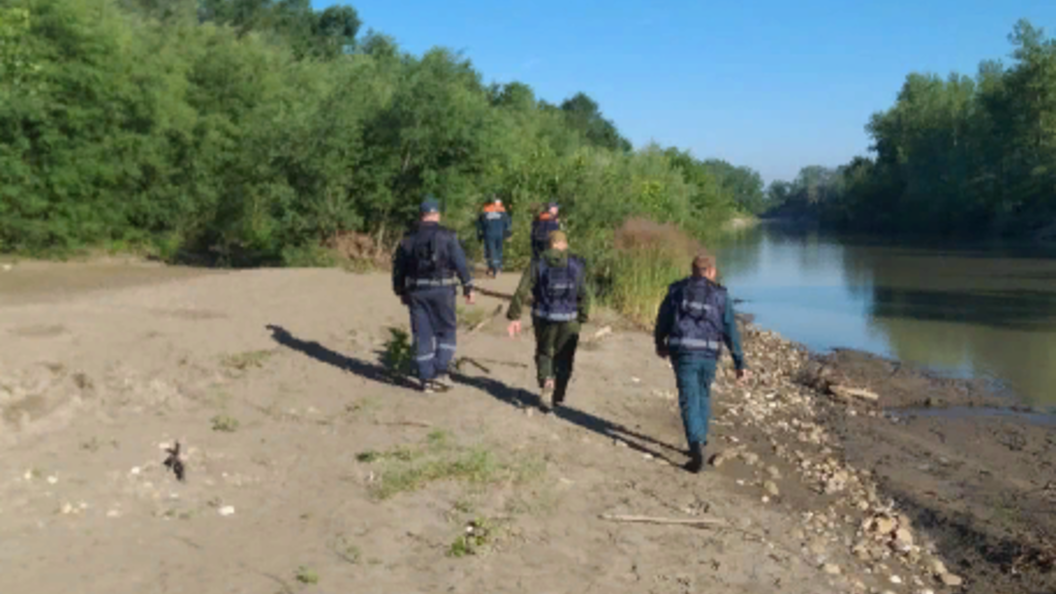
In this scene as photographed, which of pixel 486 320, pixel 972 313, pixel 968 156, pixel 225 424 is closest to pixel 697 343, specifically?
pixel 225 424

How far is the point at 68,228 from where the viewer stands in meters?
19.5

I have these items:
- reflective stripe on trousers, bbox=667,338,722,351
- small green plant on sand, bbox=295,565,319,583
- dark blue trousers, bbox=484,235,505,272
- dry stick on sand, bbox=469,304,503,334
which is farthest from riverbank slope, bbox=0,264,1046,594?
dark blue trousers, bbox=484,235,505,272

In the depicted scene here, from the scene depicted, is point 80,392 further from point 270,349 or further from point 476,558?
point 476,558

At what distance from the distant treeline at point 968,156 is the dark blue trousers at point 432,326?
51.0 metres

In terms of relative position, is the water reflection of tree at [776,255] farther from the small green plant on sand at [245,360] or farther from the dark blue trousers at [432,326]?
the small green plant on sand at [245,360]

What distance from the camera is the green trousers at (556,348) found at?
29.3ft

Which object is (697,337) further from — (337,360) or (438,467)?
(337,360)

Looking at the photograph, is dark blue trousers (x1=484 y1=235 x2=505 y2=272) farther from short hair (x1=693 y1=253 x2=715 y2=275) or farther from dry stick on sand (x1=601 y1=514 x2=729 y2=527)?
dry stick on sand (x1=601 y1=514 x2=729 y2=527)

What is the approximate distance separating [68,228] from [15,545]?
1596cm

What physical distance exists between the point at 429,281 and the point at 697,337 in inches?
103

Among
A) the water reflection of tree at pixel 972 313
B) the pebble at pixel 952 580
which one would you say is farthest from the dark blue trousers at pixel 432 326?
the water reflection of tree at pixel 972 313

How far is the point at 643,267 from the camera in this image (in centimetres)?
1784

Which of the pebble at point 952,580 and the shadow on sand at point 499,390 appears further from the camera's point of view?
the shadow on sand at point 499,390

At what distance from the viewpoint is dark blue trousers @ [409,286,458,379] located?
8.99 meters
